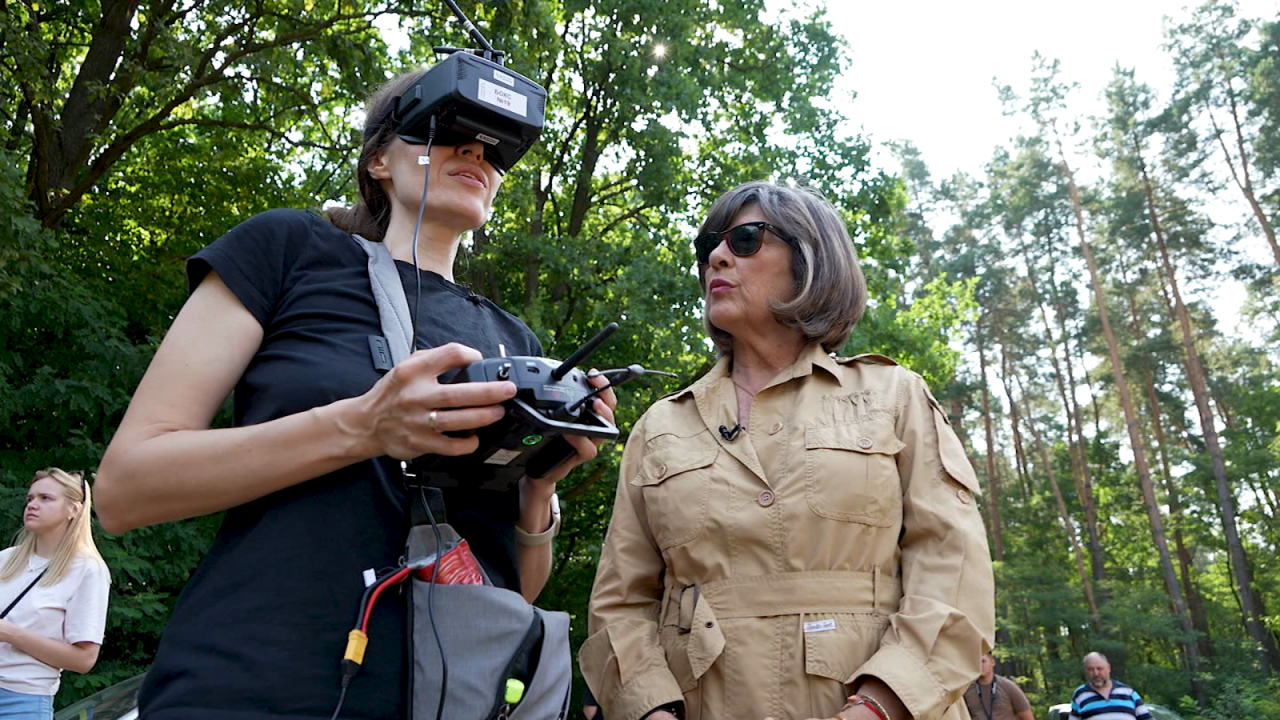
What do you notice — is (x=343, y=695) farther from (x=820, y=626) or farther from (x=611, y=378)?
(x=820, y=626)

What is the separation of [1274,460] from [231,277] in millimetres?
34037

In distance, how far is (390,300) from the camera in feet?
6.22

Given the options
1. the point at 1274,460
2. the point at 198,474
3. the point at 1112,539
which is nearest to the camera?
the point at 198,474

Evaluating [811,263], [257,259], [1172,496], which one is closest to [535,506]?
[257,259]

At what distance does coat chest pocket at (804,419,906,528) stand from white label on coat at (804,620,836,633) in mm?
276

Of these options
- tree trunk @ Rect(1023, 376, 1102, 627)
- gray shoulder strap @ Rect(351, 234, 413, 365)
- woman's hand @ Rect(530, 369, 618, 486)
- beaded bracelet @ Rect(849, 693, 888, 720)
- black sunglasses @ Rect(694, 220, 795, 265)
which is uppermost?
tree trunk @ Rect(1023, 376, 1102, 627)

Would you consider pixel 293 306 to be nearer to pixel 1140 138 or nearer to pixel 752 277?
pixel 752 277

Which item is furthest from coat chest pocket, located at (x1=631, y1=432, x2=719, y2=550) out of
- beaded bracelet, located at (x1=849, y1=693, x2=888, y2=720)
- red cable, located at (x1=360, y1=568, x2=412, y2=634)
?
red cable, located at (x1=360, y1=568, x2=412, y2=634)

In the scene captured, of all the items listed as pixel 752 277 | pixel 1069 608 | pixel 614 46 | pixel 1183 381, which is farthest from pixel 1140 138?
pixel 752 277

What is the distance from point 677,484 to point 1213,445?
3162 centimetres

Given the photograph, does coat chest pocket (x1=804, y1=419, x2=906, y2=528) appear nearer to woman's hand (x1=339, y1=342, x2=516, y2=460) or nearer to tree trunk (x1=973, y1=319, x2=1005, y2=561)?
woman's hand (x1=339, y1=342, x2=516, y2=460)

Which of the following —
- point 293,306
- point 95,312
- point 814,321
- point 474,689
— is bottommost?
point 474,689

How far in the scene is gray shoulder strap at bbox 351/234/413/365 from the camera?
1825mm

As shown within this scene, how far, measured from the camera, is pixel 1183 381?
33.6 m
